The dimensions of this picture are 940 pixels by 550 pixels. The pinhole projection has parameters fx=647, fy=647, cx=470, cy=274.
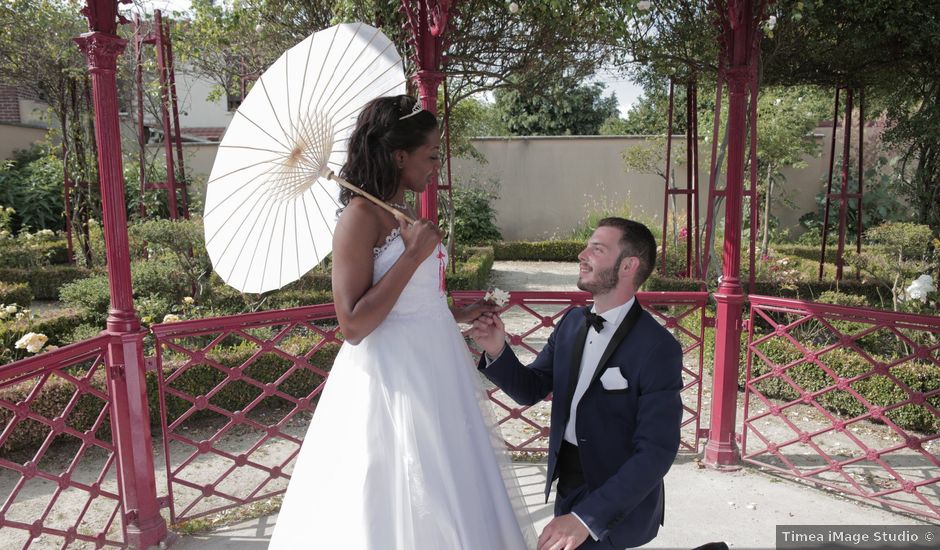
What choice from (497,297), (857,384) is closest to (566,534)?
(497,297)

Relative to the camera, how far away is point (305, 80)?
7.46 ft

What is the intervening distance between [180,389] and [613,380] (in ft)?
15.5

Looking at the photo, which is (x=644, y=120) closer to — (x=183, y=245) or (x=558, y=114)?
(x=558, y=114)

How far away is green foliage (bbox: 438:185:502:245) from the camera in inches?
655

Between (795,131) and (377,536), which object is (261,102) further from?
(795,131)

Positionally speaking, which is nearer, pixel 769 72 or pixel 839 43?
pixel 839 43

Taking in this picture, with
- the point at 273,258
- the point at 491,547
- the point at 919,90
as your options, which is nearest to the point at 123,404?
the point at 273,258

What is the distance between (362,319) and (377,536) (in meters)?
0.68

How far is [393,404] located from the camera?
207 cm

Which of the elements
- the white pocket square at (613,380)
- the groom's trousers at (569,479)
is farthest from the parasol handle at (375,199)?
the groom's trousers at (569,479)

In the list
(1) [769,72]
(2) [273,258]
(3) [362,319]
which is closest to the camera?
(3) [362,319]

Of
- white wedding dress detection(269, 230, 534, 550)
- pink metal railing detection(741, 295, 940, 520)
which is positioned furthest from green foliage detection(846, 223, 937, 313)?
white wedding dress detection(269, 230, 534, 550)

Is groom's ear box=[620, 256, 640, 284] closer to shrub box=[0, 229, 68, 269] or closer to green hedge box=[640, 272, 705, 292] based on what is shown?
green hedge box=[640, 272, 705, 292]

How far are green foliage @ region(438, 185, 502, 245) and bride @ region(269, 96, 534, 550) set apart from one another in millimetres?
14073
